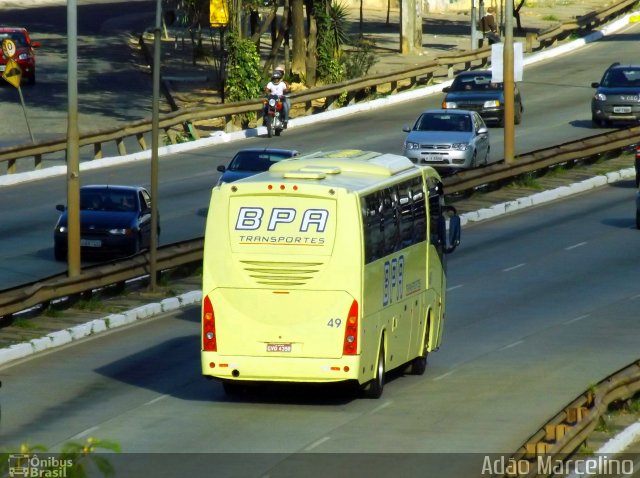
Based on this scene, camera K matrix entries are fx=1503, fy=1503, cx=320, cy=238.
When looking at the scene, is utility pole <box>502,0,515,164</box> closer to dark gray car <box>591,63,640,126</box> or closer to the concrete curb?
dark gray car <box>591,63,640,126</box>

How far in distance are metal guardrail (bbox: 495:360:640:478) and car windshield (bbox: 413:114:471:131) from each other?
23.4 meters

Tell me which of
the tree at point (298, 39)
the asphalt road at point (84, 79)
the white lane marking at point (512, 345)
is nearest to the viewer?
the white lane marking at point (512, 345)

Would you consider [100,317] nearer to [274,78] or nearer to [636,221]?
[636,221]

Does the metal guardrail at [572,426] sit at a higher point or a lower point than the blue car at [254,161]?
lower

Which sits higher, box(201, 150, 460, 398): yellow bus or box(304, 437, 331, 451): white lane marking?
box(201, 150, 460, 398): yellow bus

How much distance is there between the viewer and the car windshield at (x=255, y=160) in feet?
109

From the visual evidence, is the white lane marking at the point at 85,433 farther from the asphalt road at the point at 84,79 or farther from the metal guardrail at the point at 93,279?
the asphalt road at the point at 84,79

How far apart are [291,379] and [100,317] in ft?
24.2

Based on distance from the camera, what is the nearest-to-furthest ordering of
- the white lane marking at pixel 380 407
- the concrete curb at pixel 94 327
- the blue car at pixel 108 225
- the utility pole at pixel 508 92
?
the white lane marking at pixel 380 407 < the concrete curb at pixel 94 327 < the blue car at pixel 108 225 < the utility pole at pixel 508 92

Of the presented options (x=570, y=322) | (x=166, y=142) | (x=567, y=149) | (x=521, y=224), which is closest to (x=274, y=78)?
(x=166, y=142)

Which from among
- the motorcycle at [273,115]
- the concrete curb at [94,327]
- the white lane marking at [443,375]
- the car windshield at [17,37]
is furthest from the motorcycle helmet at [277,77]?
the white lane marking at [443,375]

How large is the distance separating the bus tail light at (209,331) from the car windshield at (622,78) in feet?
108

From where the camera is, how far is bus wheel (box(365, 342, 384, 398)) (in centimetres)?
1762

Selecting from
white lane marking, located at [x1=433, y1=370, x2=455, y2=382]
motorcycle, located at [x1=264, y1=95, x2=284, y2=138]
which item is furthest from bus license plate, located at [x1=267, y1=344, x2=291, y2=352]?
motorcycle, located at [x1=264, y1=95, x2=284, y2=138]
